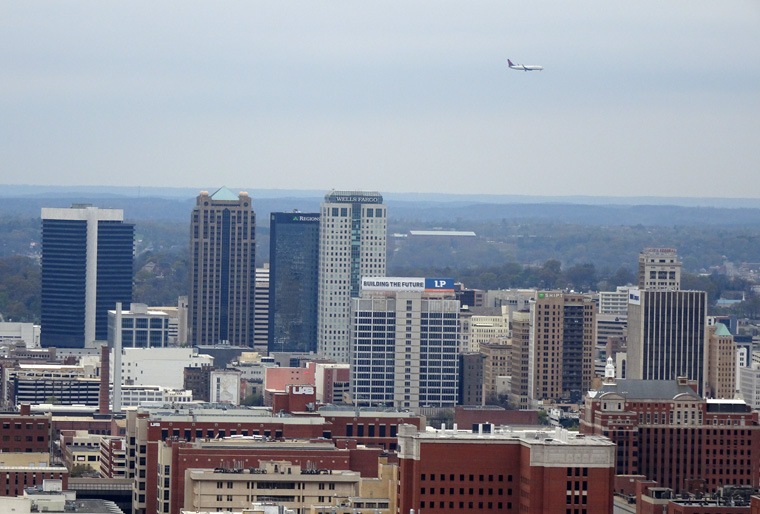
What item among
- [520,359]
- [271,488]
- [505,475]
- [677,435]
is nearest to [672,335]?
[520,359]

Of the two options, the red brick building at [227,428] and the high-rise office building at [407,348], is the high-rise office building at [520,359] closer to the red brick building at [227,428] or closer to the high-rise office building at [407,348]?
the high-rise office building at [407,348]

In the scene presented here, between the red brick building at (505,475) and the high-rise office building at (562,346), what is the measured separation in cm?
10476

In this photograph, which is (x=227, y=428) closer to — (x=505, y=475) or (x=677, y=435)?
(x=677, y=435)

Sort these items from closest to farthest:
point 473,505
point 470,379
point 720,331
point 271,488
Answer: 1. point 473,505
2. point 271,488
3. point 470,379
4. point 720,331

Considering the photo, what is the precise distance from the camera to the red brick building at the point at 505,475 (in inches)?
2766

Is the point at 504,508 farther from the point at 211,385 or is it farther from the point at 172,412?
the point at 211,385

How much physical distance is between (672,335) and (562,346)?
1462 cm

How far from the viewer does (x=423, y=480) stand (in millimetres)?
71125

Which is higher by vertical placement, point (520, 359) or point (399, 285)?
point (399, 285)

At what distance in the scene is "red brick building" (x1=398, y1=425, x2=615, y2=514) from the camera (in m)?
70.2

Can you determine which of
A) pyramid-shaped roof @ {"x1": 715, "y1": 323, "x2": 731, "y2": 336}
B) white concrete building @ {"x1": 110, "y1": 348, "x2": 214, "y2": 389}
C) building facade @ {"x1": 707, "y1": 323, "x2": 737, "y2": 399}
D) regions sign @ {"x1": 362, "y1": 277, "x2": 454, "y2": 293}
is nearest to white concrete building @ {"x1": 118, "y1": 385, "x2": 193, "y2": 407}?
white concrete building @ {"x1": 110, "y1": 348, "x2": 214, "y2": 389}

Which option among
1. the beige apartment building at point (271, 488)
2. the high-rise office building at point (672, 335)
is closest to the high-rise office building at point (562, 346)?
the high-rise office building at point (672, 335)

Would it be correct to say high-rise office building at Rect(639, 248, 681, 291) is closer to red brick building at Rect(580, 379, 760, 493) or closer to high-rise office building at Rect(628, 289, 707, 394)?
high-rise office building at Rect(628, 289, 707, 394)

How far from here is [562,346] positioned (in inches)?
6969
